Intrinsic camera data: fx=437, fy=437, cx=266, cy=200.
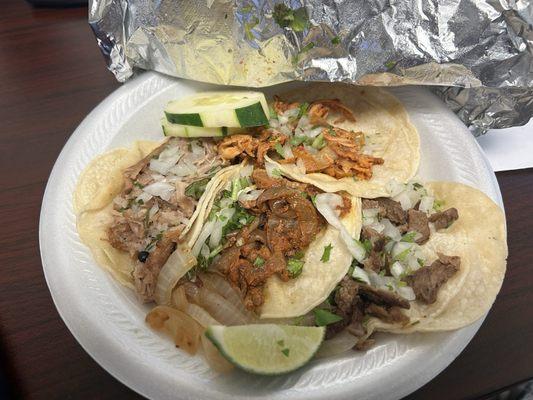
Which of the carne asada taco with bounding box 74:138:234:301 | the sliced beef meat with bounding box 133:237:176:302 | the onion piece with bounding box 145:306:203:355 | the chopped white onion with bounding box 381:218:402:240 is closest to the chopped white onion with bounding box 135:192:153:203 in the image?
the carne asada taco with bounding box 74:138:234:301

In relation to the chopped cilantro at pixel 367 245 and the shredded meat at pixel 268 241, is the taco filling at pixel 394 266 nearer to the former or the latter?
the chopped cilantro at pixel 367 245

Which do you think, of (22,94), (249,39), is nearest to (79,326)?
(249,39)

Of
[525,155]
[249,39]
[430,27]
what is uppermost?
[430,27]

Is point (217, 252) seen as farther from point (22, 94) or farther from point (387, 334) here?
point (22, 94)

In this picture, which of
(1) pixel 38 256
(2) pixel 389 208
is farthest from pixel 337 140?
(1) pixel 38 256

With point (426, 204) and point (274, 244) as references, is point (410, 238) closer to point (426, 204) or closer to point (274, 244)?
point (426, 204)
